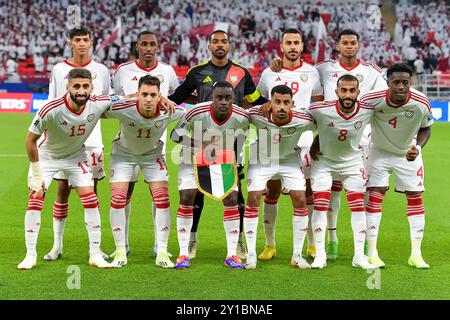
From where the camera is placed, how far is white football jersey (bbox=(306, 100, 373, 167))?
767cm

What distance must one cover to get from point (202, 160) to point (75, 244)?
1922 millimetres

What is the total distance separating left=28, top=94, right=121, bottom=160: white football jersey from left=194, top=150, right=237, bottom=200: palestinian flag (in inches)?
39.1

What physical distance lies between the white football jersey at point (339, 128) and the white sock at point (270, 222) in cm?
88

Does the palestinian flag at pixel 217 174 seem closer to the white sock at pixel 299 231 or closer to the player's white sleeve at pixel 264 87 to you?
the white sock at pixel 299 231

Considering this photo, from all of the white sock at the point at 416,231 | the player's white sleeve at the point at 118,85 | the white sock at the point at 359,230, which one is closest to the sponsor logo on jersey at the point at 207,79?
the player's white sleeve at the point at 118,85

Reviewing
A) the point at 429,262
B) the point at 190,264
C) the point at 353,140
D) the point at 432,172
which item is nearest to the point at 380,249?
the point at 429,262

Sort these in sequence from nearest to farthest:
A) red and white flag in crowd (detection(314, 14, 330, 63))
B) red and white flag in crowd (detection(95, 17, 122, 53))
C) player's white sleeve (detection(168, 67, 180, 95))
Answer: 1. player's white sleeve (detection(168, 67, 180, 95))
2. red and white flag in crowd (detection(314, 14, 330, 63))
3. red and white flag in crowd (detection(95, 17, 122, 53))

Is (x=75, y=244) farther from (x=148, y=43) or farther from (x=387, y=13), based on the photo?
(x=387, y=13)

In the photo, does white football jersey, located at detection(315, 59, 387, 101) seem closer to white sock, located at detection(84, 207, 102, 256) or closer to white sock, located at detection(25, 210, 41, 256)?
white sock, located at detection(84, 207, 102, 256)

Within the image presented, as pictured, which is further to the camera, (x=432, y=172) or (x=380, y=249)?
(x=432, y=172)

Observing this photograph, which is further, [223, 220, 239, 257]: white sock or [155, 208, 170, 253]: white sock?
[155, 208, 170, 253]: white sock

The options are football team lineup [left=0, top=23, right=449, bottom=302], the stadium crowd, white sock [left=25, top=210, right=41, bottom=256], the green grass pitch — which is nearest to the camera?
the green grass pitch

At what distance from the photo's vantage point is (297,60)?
839cm

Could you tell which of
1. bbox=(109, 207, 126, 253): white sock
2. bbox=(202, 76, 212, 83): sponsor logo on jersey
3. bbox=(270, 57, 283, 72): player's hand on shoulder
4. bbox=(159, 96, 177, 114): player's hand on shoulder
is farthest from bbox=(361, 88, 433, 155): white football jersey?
bbox=(109, 207, 126, 253): white sock
